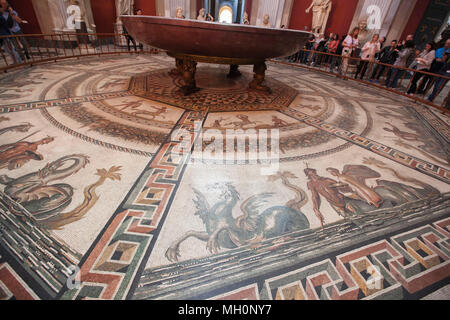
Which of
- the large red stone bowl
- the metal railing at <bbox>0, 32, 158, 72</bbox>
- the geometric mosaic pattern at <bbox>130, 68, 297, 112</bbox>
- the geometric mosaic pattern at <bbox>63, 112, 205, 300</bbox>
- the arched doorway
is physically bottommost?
the geometric mosaic pattern at <bbox>63, 112, 205, 300</bbox>

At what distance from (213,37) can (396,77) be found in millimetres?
5234

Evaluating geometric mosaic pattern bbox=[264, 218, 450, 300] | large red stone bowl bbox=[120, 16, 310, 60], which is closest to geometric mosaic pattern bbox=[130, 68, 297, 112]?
large red stone bowl bbox=[120, 16, 310, 60]

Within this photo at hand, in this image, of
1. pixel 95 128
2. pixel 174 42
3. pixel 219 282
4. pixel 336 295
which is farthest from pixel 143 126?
pixel 336 295

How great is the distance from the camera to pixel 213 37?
245cm

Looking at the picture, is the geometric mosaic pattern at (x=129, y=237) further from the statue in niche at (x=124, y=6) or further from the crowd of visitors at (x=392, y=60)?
the statue in niche at (x=124, y=6)

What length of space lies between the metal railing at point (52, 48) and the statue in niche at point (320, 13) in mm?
6440

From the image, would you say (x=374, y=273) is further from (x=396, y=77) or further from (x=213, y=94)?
(x=396, y=77)

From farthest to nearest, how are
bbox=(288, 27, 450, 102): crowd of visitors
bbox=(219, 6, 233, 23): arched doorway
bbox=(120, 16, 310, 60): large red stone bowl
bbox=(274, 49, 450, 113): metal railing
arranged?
bbox=(219, 6, 233, 23): arched doorway < bbox=(288, 27, 450, 102): crowd of visitors < bbox=(274, 49, 450, 113): metal railing < bbox=(120, 16, 310, 60): large red stone bowl

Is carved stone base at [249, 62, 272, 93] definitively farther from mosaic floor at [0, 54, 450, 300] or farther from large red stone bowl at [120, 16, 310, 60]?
mosaic floor at [0, 54, 450, 300]

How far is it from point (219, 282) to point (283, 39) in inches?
115

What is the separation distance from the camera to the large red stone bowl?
7.87 ft

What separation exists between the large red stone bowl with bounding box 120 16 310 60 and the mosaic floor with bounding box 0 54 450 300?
2.62 feet

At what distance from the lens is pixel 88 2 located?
25.7ft

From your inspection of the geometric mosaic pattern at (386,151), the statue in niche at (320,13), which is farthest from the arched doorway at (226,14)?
the geometric mosaic pattern at (386,151)
